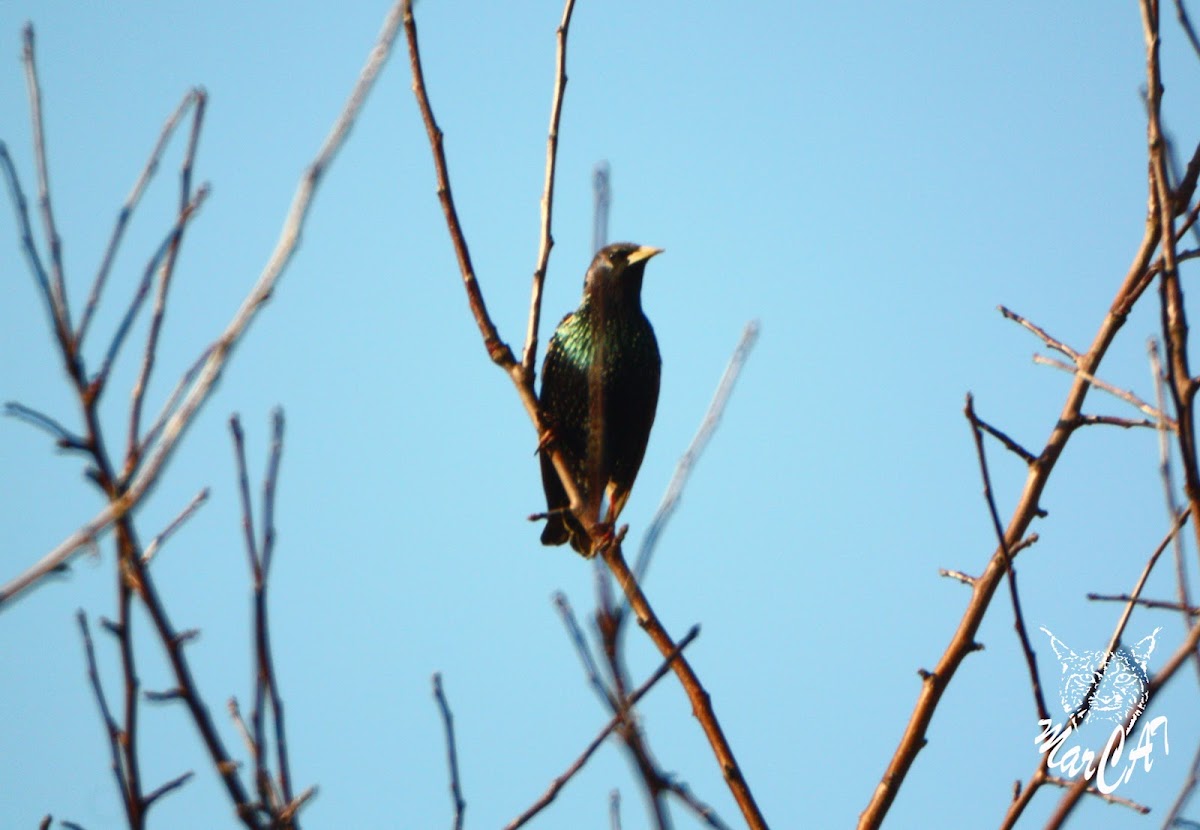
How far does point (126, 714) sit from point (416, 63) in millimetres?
1915

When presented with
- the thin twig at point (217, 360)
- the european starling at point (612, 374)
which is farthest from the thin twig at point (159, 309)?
the european starling at point (612, 374)

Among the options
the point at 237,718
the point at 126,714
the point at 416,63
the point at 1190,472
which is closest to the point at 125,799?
the point at 126,714

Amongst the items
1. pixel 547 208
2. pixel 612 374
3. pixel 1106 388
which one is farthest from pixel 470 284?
pixel 612 374

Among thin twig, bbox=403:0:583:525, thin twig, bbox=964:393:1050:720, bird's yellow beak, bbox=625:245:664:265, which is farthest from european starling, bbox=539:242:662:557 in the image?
thin twig, bbox=964:393:1050:720

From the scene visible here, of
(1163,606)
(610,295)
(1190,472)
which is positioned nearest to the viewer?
(1190,472)

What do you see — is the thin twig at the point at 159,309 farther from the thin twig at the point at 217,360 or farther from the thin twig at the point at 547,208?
the thin twig at the point at 547,208

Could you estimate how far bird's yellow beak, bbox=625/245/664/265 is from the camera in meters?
6.13

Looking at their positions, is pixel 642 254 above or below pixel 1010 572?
above

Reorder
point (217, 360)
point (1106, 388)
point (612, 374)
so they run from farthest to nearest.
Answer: point (612, 374)
point (1106, 388)
point (217, 360)

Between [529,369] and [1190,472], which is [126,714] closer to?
[1190,472]

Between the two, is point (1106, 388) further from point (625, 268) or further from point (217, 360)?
point (625, 268)

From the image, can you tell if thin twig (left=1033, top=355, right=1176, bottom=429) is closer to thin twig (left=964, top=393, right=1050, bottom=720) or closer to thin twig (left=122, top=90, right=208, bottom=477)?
thin twig (left=964, top=393, right=1050, bottom=720)

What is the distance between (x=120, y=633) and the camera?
139 cm

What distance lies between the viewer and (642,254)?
20.2ft
